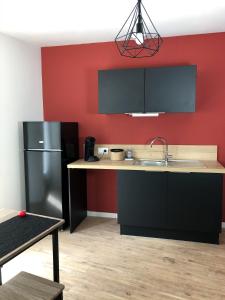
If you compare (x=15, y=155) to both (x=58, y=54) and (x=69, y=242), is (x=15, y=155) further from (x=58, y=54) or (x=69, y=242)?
(x=58, y=54)

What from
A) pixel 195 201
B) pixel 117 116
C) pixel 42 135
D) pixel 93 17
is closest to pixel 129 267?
pixel 195 201

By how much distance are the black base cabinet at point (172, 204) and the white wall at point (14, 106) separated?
4.40ft

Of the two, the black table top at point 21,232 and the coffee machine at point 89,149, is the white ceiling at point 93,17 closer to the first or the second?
the coffee machine at point 89,149

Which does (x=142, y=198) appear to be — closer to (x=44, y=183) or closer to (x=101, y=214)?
(x=101, y=214)

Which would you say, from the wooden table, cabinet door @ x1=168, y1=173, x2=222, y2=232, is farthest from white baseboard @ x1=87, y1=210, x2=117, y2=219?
the wooden table

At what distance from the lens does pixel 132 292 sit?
2.19m

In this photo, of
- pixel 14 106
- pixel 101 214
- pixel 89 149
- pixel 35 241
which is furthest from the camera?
pixel 101 214

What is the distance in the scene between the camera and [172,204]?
2.97 metres

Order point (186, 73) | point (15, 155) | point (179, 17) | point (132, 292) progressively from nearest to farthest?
point (132, 292)
point (179, 17)
point (186, 73)
point (15, 155)

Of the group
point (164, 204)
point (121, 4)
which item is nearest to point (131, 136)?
point (164, 204)

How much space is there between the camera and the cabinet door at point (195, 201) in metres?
2.84

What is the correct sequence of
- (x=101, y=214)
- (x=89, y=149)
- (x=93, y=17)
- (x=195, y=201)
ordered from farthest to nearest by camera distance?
1. (x=101, y=214)
2. (x=89, y=149)
3. (x=195, y=201)
4. (x=93, y=17)

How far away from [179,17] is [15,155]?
2.46 meters

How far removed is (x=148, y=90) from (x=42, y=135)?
1.38 meters
